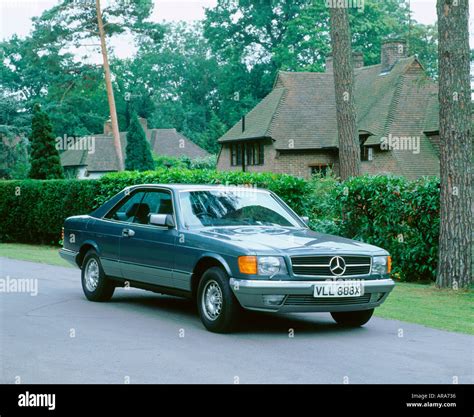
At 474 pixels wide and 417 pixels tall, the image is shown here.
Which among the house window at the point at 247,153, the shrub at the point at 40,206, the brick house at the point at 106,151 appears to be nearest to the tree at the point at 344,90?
the shrub at the point at 40,206

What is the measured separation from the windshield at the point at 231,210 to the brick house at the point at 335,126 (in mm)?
32290

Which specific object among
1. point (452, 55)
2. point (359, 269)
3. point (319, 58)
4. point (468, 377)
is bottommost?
point (468, 377)

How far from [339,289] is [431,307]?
3735mm

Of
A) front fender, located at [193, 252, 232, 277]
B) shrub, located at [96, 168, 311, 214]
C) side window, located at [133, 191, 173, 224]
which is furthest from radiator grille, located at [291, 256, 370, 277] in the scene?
shrub, located at [96, 168, 311, 214]

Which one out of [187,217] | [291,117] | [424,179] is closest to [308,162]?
[291,117]

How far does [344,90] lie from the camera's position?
2191cm

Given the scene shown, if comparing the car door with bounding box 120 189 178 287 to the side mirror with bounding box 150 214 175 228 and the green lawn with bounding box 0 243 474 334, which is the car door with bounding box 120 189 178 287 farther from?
the green lawn with bounding box 0 243 474 334

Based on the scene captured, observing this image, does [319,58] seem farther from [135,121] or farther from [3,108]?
[3,108]

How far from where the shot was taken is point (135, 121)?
64.4 metres

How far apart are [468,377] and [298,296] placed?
8.36ft

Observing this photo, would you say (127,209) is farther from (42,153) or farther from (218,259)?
(42,153)

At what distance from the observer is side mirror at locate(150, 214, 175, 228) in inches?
441

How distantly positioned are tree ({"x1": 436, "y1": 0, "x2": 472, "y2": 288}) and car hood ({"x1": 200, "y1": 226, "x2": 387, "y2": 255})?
5.16 meters

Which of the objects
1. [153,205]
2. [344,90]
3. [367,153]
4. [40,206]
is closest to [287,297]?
[153,205]
